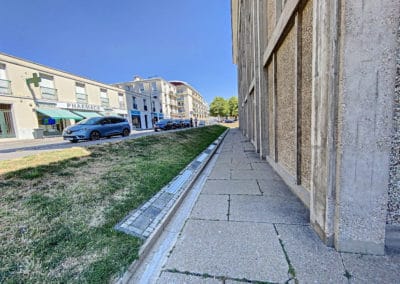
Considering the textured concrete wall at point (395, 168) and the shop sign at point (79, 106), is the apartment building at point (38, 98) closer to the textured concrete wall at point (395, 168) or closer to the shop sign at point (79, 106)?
the shop sign at point (79, 106)

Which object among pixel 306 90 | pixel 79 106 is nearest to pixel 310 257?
pixel 306 90

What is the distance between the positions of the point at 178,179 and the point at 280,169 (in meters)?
2.68

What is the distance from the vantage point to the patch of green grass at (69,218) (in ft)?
5.47

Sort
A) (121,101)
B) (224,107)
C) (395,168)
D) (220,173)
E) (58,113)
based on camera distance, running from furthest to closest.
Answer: (224,107)
(121,101)
(58,113)
(220,173)
(395,168)

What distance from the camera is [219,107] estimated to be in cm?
7012

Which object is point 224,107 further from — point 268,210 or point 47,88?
point 268,210

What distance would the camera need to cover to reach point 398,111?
1.78 metres

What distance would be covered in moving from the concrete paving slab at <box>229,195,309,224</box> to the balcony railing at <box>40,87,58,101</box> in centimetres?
2303

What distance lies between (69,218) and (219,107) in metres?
70.0

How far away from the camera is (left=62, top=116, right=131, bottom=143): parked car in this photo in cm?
990

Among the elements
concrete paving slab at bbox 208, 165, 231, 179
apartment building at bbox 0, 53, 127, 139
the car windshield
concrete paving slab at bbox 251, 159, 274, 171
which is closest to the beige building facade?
concrete paving slab at bbox 208, 165, 231, 179

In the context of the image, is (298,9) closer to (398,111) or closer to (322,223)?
(398,111)

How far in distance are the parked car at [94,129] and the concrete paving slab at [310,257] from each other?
11.0m

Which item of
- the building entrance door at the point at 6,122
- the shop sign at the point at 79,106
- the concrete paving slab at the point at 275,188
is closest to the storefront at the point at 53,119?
the shop sign at the point at 79,106
